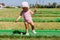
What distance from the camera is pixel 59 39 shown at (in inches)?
217

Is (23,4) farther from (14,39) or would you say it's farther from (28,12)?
(14,39)

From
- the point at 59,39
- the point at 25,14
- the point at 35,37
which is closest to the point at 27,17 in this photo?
the point at 25,14

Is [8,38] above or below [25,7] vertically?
below

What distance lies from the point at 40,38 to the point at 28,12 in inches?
49.7

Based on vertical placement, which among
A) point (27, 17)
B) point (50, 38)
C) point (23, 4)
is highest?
point (23, 4)

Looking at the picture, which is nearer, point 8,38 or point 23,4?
point 8,38

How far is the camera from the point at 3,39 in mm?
5574

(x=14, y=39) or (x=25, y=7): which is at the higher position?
(x=25, y=7)

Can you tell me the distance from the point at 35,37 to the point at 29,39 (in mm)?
309

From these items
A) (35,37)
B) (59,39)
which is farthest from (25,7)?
(59,39)

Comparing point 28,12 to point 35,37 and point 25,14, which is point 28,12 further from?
point 35,37

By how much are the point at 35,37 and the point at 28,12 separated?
1.12 meters

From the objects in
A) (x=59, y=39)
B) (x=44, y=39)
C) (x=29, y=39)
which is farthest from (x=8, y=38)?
(x=59, y=39)

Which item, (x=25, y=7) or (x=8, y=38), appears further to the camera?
(x=25, y=7)
